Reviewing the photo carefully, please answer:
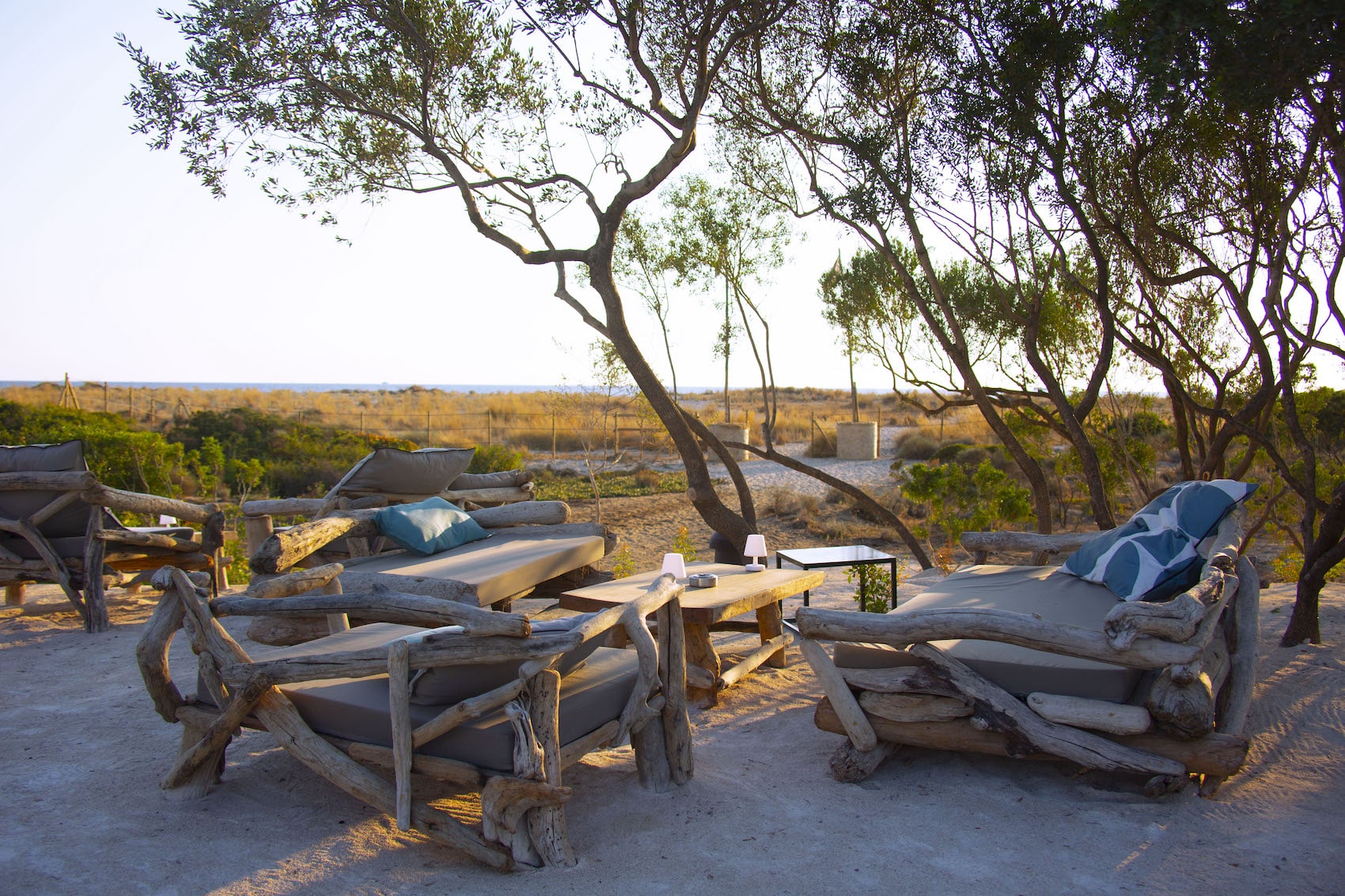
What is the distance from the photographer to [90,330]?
1739 cm

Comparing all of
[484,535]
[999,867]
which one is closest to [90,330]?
[484,535]

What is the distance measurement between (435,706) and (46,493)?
14.2 feet

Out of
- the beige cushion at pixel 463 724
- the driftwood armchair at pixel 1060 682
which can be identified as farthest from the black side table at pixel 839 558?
the beige cushion at pixel 463 724

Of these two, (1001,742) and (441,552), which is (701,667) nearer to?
(1001,742)

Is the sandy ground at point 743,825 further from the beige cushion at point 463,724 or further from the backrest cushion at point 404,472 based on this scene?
the backrest cushion at point 404,472

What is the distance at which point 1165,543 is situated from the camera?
3871 mm

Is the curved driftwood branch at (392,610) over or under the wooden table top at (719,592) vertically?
over

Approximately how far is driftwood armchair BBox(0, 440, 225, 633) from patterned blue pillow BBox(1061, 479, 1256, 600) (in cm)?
576

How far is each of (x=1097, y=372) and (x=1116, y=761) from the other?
3888mm

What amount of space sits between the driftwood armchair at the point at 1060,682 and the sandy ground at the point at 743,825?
0.58 ft

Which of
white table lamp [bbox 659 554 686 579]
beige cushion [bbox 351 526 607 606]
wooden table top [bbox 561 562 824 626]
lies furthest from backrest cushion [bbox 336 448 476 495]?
white table lamp [bbox 659 554 686 579]

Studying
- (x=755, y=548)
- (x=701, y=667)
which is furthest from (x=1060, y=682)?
(x=755, y=548)

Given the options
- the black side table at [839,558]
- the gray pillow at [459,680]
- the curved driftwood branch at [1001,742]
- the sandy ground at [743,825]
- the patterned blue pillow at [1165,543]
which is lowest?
the sandy ground at [743,825]

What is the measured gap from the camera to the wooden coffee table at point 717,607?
159 inches
